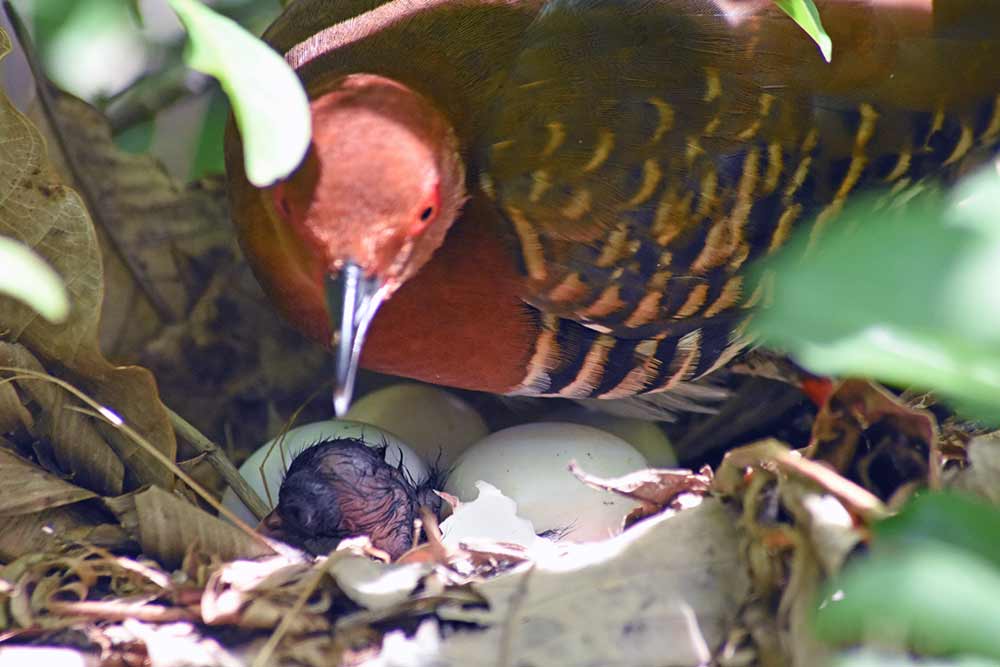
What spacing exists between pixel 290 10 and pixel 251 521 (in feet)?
2.91

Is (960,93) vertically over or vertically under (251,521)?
over

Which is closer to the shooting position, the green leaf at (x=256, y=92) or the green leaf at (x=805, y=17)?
the green leaf at (x=256, y=92)

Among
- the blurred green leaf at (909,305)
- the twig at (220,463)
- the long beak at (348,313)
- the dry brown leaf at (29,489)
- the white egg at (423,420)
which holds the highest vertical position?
the blurred green leaf at (909,305)

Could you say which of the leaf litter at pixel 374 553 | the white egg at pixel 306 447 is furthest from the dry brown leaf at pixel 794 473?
the white egg at pixel 306 447

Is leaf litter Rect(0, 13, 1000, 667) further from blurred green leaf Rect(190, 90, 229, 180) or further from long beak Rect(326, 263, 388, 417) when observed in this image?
blurred green leaf Rect(190, 90, 229, 180)

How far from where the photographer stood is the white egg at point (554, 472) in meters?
1.78

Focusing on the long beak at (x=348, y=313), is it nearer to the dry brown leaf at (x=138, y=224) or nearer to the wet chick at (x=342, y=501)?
the wet chick at (x=342, y=501)

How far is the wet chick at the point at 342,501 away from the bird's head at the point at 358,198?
0.36 metres

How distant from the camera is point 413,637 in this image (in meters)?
1.37

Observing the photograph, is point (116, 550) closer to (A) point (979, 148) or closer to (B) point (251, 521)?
(B) point (251, 521)

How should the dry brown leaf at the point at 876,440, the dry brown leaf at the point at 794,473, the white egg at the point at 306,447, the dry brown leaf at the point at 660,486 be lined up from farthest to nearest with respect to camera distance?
the white egg at the point at 306,447, the dry brown leaf at the point at 660,486, the dry brown leaf at the point at 876,440, the dry brown leaf at the point at 794,473

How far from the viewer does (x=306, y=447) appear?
6.57 feet

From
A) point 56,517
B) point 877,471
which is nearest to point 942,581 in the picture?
point 877,471

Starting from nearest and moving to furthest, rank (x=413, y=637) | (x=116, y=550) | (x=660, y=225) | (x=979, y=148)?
(x=413, y=637) < (x=116, y=550) < (x=660, y=225) < (x=979, y=148)
